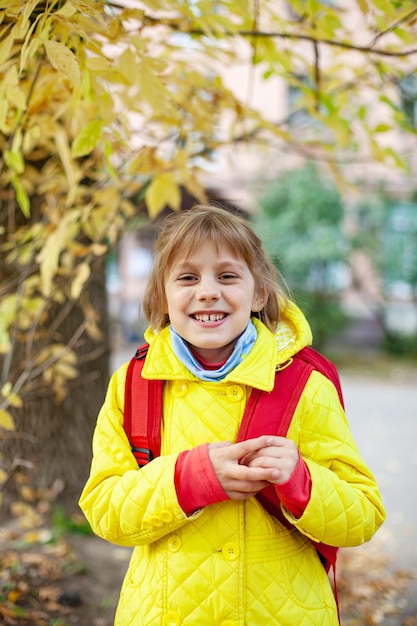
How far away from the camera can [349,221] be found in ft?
45.8

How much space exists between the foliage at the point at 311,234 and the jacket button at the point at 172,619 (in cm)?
1093

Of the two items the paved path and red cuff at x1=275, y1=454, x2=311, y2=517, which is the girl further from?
the paved path

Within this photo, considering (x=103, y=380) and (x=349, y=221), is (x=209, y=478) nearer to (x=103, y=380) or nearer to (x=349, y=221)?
(x=103, y=380)

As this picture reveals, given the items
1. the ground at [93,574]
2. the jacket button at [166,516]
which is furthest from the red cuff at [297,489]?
the ground at [93,574]

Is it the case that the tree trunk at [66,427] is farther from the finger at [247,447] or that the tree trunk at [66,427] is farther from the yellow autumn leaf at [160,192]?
the finger at [247,447]

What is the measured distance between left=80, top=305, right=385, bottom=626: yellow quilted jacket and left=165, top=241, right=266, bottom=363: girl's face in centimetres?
8

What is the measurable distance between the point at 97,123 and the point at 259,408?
0.90 m

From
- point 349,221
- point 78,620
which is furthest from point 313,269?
point 78,620

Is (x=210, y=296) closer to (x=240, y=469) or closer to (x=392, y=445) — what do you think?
(x=240, y=469)

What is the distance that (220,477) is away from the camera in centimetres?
132

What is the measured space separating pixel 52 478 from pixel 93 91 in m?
2.49

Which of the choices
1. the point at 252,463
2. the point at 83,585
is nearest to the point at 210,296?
the point at 252,463

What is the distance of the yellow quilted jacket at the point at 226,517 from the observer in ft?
4.58

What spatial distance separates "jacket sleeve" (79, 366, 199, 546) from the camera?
4.51ft
